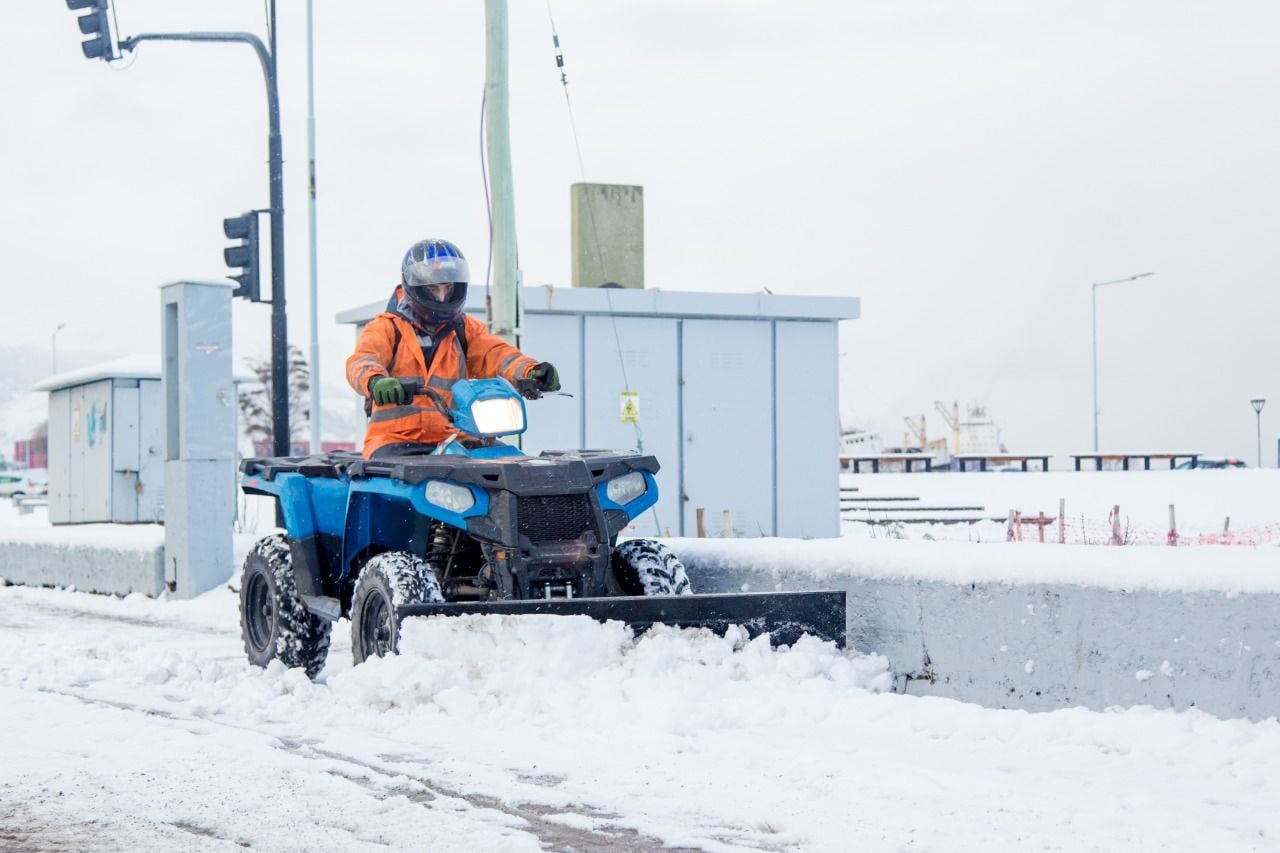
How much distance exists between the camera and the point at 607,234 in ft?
77.7

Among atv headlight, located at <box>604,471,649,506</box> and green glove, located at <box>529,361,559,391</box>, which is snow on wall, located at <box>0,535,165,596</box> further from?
atv headlight, located at <box>604,471,649,506</box>

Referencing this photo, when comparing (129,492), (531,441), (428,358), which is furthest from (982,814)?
(129,492)

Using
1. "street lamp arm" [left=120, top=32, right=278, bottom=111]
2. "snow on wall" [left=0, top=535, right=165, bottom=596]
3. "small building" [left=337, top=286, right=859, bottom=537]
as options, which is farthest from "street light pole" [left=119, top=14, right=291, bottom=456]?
"small building" [left=337, top=286, right=859, bottom=537]

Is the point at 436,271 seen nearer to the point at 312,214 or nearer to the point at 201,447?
the point at 201,447

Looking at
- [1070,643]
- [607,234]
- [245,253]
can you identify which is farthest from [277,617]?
[607,234]

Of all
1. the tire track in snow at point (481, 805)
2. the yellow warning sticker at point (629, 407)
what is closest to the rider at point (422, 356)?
the tire track in snow at point (481, 805)

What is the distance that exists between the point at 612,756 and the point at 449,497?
1.94 m

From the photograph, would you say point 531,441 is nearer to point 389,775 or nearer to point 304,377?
point 389,775

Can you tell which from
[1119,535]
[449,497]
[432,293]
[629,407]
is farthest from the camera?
[629,407]

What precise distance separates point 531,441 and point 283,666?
13443 mm

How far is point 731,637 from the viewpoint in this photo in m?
7.58

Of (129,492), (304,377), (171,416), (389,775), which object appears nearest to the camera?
(389,775)

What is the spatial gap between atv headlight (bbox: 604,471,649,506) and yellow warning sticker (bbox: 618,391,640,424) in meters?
14.5

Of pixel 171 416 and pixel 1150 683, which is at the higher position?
pixel 171 416
